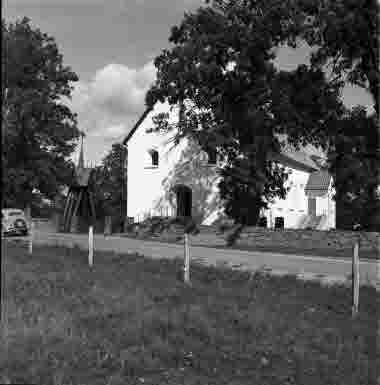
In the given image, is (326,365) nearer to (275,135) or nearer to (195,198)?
(275,135)

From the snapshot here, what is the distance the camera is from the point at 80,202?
120 feet

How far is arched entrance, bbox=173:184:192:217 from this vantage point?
33.0 m

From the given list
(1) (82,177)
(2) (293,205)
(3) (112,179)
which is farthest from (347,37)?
(3) (112,179)

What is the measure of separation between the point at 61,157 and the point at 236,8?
69.8 ft

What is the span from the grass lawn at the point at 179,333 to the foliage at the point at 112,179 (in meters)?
47.6

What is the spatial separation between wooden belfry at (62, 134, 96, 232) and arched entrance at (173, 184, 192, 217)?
6548 millimetres

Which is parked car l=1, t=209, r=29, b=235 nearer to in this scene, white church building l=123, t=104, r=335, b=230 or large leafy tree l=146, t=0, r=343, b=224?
large leafy tree l=146, t=0, r=343, b=224

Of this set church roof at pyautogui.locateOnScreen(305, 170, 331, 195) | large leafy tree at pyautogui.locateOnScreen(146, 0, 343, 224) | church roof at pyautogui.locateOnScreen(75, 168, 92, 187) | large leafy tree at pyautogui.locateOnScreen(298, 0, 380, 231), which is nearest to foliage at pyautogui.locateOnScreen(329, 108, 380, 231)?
large leafy tree at pyautogui.locateOnScreen(298, 0, 380, 231)

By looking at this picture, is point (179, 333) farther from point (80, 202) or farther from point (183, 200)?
point (80, 202)

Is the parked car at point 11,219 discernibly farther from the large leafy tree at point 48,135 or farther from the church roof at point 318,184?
the church roof at point 318,184

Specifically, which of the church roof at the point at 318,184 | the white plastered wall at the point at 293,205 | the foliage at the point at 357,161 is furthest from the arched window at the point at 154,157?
the foliage at the point at 357,161

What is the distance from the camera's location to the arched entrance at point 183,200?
32969 mm

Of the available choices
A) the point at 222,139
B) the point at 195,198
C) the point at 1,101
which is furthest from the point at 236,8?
the point at 1,101

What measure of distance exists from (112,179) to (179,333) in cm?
5427
